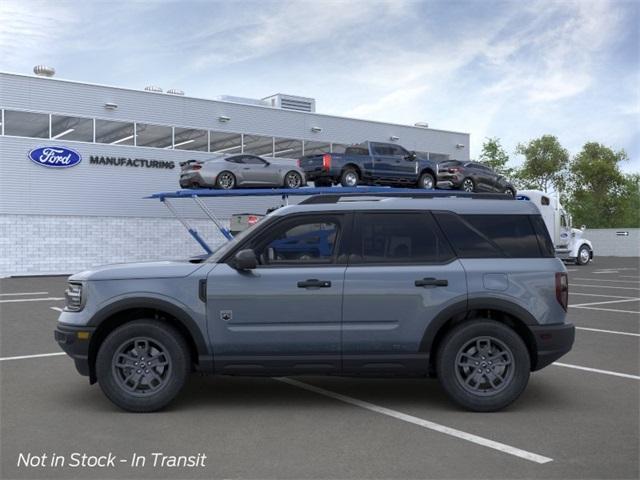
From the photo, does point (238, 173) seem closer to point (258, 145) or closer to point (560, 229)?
point (258, 145)

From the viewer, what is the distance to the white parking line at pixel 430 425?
15.4ft

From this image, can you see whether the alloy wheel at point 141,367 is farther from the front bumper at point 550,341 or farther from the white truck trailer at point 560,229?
the white truck trailer at point 560,229

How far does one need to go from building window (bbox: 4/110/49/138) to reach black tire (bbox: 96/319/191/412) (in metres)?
23.2

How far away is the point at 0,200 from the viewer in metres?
26.1

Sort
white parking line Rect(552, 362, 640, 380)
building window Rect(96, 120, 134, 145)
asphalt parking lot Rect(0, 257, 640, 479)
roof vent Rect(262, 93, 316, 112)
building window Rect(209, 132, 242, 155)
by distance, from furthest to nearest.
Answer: roof vent Rect(262, 93, 316, 112)
building window Rect(209, 132, 242, 155)
building window Rect(96, 120, 134, 145)
white parking line Rect(552, 362, 640, 380)
asphalt parking lot Rect(0, 257, 640, 479)

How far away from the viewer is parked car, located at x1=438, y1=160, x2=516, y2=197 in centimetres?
2322

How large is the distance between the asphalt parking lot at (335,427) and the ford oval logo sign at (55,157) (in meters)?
20.3

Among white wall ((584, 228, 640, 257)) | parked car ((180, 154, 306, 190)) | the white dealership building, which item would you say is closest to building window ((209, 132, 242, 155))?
the white dealership building

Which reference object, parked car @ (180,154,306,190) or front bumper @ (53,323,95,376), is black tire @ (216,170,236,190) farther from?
front bumper @ (53,323,95,376)

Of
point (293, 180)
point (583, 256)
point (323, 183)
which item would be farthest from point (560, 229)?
point (293, 180)

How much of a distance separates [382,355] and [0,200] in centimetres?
2401

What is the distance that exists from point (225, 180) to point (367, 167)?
175 inches

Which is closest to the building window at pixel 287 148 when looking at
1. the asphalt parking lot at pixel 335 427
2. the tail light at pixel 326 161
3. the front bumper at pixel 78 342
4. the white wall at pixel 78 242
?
the white wall at pixel 78 242

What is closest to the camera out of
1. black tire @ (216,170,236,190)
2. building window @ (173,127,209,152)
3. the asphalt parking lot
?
the asphalt parking lot
